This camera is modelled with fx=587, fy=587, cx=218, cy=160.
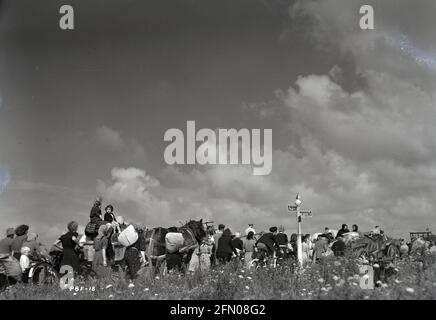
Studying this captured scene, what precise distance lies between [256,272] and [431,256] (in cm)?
397

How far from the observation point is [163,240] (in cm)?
1545

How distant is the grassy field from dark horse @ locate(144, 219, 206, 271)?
5.46 ft

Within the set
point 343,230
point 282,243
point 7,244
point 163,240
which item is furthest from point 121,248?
point 343,230

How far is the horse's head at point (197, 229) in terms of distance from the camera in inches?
589

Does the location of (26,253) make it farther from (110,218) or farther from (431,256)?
(431,256)

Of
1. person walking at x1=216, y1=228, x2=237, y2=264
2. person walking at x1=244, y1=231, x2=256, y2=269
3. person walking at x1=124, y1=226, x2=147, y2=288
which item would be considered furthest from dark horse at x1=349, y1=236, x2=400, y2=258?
person walking at x1=124, y1=226, x2=147, y2=288

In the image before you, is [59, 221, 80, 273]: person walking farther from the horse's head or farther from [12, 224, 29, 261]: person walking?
the horse's head

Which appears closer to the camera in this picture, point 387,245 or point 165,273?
point 165,273

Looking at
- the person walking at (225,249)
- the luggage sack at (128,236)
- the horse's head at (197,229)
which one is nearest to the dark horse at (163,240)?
the horse's head at (197,229)

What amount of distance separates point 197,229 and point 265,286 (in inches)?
153

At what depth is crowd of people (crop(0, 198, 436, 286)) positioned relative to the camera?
13.0 meters

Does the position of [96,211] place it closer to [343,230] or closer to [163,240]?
[163,240]
